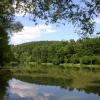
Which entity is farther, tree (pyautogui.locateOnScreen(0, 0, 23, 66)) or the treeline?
the treeline

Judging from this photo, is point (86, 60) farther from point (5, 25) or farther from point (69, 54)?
point (5, 25)

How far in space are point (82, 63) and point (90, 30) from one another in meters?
122

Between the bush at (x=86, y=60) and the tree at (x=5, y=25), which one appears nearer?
the tree at (x=5, y=25)

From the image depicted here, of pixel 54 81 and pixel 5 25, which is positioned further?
pixel 54 81

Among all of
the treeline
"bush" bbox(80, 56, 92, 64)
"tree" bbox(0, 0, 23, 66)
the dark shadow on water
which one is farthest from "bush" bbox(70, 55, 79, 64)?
the dark shadow on water

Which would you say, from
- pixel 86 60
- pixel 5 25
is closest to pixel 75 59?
pixel 86 60

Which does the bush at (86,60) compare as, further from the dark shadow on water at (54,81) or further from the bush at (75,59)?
the dark shadow on water at (54,81)

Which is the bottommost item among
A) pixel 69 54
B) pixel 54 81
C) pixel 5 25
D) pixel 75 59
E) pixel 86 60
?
pixel 75 59

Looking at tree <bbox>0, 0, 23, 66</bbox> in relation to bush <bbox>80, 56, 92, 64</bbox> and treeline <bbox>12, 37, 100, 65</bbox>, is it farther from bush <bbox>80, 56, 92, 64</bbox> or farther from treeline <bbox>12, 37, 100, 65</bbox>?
bush <bbox>80, 56, 92, 64</bbox>

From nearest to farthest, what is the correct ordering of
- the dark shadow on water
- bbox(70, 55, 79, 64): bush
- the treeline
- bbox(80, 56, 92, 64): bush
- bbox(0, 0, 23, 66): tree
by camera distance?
bbox(0, 0, 23, 66): tree → the dark shadow on water → bbox(80, 56, 92, 64): bush → the treeline → bbox(70, 55, 79, 64): bush

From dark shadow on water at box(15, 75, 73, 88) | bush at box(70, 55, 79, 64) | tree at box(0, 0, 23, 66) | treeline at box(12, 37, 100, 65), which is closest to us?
tree at box(0, 0, 23, 66)

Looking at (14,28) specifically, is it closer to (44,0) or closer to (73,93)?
(73,93)

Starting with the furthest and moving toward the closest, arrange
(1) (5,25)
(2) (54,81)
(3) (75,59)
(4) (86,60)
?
(3) (75,59)
(4) (86,60)
(2) (54,81)
(1) (5,25)

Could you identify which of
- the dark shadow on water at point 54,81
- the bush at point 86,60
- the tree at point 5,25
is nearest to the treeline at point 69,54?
the bush at point 86,60
